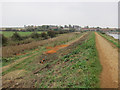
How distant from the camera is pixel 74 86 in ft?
12.4

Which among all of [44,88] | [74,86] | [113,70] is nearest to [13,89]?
[44,88]

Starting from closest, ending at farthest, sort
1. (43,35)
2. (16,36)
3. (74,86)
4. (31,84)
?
(74,86) → (31,84) → (16,36) → (43,35)

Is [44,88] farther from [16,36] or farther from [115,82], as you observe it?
[16,36]

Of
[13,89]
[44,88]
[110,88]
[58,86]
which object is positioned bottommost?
[13,89]

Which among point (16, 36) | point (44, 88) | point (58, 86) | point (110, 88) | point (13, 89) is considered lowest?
point (13, 89)

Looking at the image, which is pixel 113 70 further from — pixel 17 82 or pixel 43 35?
pixel 43 35

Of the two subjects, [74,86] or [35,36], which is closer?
[74,86]

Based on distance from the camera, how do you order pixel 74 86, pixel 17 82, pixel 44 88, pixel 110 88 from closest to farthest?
pixel 110 88
pixel 74 86
pixel 44 88
pixel 17 82

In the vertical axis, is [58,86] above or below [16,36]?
below

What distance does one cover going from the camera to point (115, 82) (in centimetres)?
394

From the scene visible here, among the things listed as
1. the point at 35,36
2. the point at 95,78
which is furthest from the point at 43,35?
the point at 95,78

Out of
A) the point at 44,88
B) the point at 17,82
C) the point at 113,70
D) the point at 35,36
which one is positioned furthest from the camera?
the point at 35,36

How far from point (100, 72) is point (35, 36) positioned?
3319 centimetres

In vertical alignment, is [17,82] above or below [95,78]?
below
